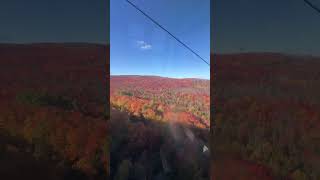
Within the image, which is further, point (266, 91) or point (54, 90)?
point (266, 91)

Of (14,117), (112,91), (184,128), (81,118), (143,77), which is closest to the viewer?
(14,117)

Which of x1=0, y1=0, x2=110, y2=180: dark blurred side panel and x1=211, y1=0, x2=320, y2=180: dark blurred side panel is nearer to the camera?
x1=0, y1=0, x2=110, y2=180: dark blurred side panel

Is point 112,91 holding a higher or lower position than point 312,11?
lower

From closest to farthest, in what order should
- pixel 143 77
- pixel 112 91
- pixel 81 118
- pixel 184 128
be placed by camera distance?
pixel 81 118 → pixel 112 91 → pixel 143 77 → pixel 184 128

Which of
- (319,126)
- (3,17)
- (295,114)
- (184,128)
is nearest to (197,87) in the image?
(184,128)

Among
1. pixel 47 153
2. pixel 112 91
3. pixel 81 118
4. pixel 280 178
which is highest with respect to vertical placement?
pixel 112 91

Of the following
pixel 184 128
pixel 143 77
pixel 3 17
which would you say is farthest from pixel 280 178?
pixel 3 17

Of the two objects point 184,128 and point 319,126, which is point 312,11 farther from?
point 184,128

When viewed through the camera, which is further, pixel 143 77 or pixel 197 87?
pixel 197 87

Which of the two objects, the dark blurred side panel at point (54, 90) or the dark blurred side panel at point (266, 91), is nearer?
the dark blurred side panel at point (54, 90)
